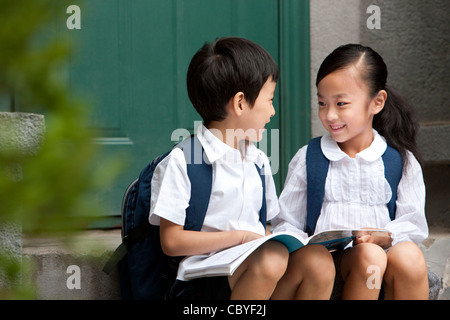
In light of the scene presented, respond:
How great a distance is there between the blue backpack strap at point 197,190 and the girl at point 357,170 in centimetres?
39

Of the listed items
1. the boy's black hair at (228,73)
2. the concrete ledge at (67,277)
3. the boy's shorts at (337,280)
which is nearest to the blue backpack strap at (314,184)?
the boy's shorts at (337,280)

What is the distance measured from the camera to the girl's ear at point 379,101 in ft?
6.86

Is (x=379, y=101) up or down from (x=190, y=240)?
up

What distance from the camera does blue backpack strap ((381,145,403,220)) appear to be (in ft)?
6.65

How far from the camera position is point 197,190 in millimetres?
1753

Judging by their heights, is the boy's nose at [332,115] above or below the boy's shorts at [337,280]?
above

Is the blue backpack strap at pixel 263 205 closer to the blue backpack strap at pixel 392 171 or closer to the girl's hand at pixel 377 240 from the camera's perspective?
the girl's hand at pixel 377 240

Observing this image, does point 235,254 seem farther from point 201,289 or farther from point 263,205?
point 263,205

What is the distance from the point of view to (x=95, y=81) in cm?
272

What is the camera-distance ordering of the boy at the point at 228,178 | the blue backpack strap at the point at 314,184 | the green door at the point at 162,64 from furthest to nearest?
the green door at the point at 162,64, the blue backpack strap at the point at 314,184, the boy at the point at 228,178

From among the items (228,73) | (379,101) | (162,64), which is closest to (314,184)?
(379,101)

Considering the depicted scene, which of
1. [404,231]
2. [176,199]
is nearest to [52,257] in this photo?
[176,199]

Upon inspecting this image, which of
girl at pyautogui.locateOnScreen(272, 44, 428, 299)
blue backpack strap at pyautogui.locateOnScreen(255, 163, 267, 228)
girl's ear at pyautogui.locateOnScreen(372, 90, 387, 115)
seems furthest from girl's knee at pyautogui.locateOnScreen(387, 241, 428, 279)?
girl's ear at pyautogui.locateOnScreen(372, 90, 387, 115)

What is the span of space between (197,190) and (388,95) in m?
0.87
